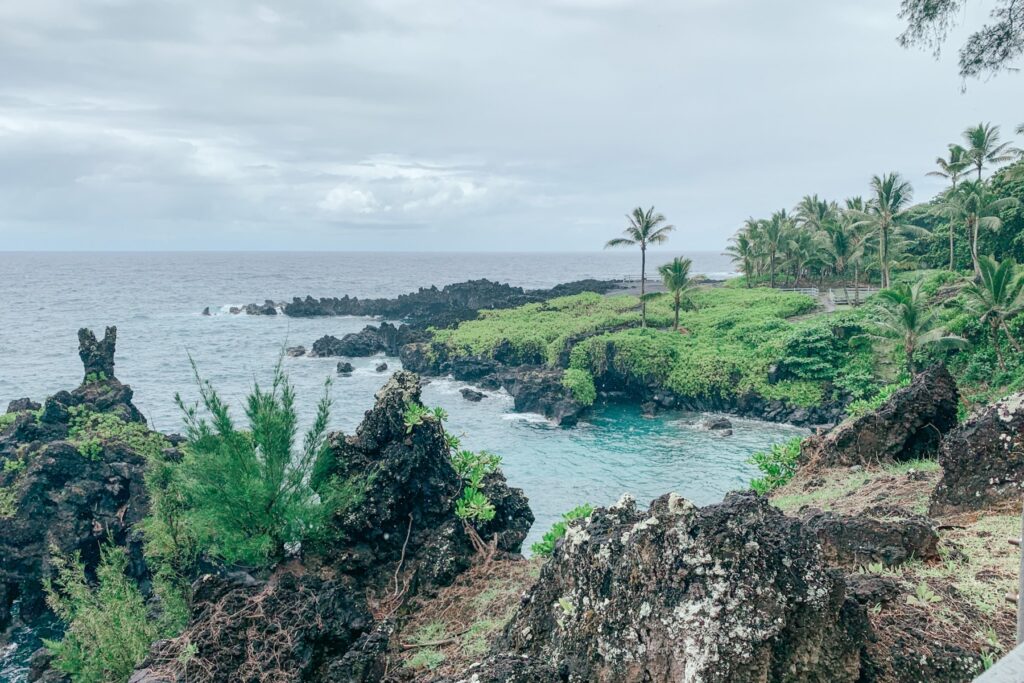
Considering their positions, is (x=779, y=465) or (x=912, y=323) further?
(x=912, y=323)

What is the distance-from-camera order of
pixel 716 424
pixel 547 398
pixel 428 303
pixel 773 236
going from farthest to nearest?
pixel 428 303
pixel 773 236
pixel 547 398
pixel 716 424

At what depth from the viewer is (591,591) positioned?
6.20 meters

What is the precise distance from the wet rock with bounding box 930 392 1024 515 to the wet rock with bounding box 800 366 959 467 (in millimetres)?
5035

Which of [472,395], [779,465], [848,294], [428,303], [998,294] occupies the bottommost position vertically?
[472,395]

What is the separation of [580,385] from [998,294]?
22.3 meters

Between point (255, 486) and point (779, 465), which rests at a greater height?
point (255, 486)

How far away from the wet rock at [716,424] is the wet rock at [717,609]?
3384 cm

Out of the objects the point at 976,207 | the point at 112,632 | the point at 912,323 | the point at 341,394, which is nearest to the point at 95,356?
the point at 341,394

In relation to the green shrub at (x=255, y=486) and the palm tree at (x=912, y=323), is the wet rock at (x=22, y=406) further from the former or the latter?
the palm tree at (x=912, y=323)

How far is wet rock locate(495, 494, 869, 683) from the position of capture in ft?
16.9

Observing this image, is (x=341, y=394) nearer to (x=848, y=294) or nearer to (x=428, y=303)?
(x=428, y=303)

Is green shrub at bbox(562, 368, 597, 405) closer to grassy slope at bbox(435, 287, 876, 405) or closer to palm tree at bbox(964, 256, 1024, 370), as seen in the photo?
grassy slope at bbox(435, 287, 876, 405)

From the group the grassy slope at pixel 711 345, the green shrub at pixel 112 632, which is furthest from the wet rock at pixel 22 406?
the grassy slope at pixel 711 345

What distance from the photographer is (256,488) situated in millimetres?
11938
